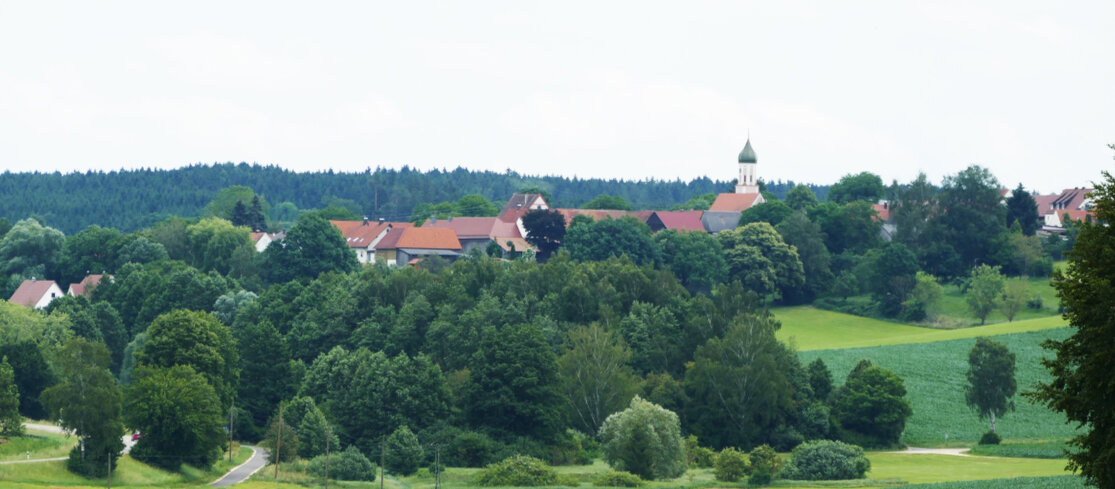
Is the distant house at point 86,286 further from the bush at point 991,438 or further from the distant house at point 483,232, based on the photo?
the bush at point 991,438

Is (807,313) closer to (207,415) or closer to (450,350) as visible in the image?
(450,350)

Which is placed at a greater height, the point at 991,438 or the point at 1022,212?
the point at 1022,212

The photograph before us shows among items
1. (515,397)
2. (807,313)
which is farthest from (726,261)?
(515,397)

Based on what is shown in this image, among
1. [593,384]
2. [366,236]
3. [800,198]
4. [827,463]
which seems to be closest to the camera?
[827,463]

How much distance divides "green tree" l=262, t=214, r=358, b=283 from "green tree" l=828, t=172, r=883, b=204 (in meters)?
70.6

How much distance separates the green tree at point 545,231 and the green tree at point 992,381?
209ft

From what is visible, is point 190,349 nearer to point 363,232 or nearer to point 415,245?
point 415,245

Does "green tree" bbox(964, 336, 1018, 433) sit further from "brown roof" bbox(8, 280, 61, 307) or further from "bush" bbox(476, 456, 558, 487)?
"brown roof" bbox(8, 280, 61, 307)

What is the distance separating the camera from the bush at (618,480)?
66.2 metres

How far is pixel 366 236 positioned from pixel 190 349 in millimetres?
79881

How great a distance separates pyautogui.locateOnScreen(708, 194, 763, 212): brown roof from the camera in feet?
591

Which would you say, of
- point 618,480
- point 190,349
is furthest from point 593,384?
point 190,349

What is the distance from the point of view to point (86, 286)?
128875mm

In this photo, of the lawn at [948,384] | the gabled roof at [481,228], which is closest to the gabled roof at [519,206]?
the gabled roof at [481,228]
